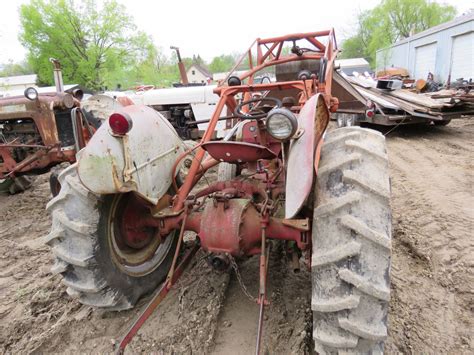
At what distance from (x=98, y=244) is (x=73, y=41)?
129 ft

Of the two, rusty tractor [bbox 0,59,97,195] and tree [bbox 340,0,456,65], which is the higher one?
tree [bbox 340,0,456,65]

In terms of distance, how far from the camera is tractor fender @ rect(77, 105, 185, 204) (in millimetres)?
1962

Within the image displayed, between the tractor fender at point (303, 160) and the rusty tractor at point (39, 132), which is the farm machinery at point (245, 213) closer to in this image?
the tractor fender at point (303, 160)

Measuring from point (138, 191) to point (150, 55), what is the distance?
1612 inches

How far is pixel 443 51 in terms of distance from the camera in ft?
80.6

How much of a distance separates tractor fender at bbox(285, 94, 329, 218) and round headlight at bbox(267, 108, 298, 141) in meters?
0.07

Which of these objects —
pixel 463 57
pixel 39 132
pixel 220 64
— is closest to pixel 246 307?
pixel 39 132

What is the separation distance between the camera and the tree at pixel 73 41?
3462 centimetres

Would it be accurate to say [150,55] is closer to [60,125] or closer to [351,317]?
[60,125]

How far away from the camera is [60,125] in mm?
5062

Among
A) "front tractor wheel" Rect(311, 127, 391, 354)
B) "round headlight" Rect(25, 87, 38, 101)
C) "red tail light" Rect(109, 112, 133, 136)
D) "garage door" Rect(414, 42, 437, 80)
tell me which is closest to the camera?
"front tractor wheel" Rect(311, 127, 391, 354)

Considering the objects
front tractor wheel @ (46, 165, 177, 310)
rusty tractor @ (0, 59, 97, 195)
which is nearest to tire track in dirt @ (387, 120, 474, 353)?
front tractor wheel @ (46, 165, 177, 310)

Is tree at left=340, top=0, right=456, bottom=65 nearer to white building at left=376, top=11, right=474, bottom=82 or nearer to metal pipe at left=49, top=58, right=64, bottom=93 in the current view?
white building at left=376, top=11, right=474, bottom=82

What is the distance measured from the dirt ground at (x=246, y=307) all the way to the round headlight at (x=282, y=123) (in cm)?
125
